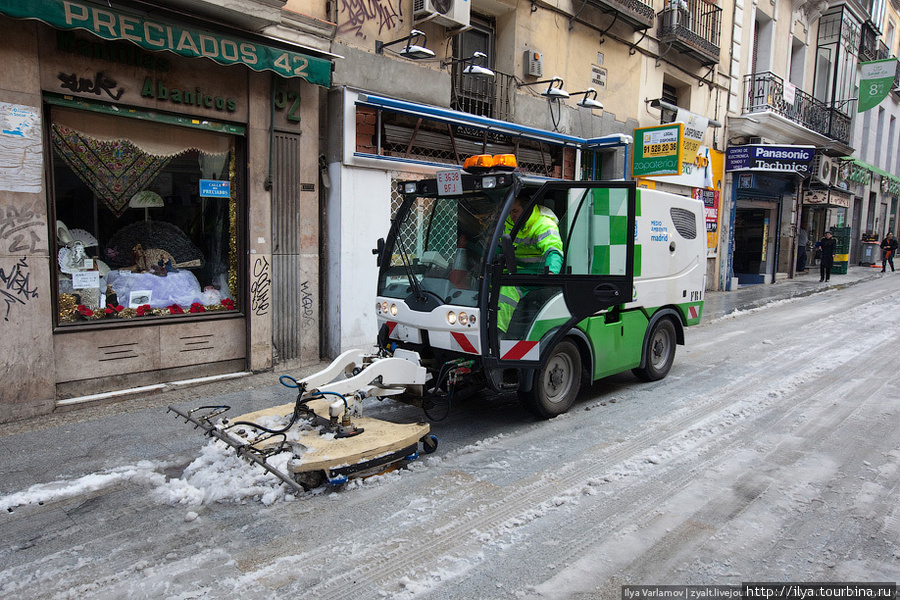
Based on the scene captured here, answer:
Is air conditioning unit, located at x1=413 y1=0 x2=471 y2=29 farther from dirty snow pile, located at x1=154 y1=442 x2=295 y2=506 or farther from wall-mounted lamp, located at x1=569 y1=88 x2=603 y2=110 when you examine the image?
dirty snow pile, located at x1=154 y1=442 x2=295 y2=506

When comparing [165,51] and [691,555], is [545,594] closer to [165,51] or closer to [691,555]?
[691,555]

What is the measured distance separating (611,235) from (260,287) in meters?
4.33

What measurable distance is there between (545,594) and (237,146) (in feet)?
21.1

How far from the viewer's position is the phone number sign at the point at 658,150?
1222 cm

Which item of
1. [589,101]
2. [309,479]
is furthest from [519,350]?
[589,101]

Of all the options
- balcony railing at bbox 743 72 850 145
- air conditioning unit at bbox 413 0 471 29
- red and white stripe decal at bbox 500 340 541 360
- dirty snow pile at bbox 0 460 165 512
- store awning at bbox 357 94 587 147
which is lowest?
dirty snow pile at bbox 0 460 165 512

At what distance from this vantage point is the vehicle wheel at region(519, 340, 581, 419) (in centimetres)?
548

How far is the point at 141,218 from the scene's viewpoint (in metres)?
6.94

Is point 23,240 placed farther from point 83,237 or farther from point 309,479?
point 309,479

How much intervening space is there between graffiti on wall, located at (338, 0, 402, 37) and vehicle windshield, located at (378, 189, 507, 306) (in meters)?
3.84

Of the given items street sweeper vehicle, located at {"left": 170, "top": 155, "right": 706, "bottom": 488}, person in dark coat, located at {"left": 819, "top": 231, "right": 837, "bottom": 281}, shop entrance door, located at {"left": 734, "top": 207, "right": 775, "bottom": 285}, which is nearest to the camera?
street sweeper vehicle, located at {"left": 170, "top": 155, "right": 706, "bottom": 488}

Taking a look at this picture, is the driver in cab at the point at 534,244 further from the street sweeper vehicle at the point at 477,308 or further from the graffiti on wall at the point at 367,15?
the graffiti on wall at the point at 367,15

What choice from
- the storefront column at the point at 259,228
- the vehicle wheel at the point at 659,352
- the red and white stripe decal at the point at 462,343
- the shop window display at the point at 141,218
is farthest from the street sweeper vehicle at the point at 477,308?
the shop window display at the point at 141,218

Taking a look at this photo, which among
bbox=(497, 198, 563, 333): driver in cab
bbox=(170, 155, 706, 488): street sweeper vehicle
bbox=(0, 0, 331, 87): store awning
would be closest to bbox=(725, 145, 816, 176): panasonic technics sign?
bbox=(170, 155, 706, 488): street sweeper vehicle
